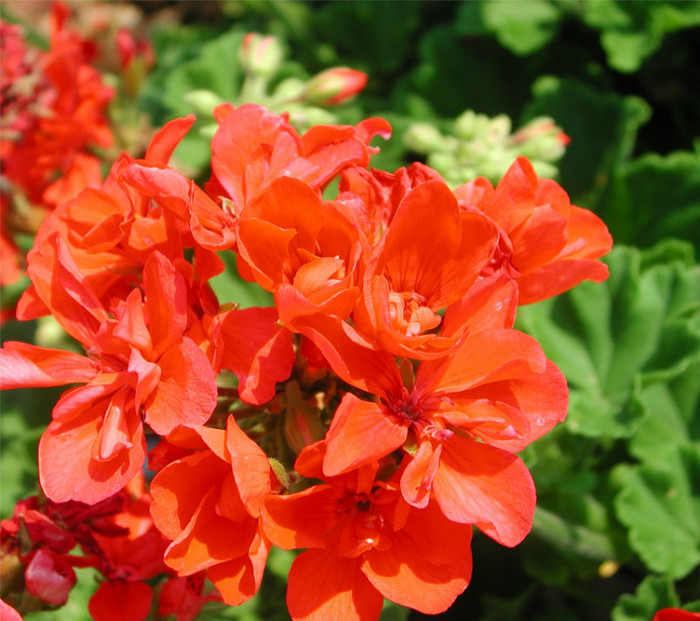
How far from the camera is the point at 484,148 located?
1.92 meters

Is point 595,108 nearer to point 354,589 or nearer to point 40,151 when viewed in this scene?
point 40,151

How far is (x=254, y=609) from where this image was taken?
1897 mm

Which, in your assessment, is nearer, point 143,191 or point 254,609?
point 143,191

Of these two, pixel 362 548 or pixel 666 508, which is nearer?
pixel 362 548

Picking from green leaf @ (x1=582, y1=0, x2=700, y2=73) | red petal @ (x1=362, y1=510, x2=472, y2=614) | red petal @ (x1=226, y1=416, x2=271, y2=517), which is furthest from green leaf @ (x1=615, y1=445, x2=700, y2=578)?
green leaf @ (x1=582, y1=0, x2=700, y2=73)

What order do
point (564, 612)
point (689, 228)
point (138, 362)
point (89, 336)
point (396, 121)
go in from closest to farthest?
point (138, 362) → point (89, 336) → point (564, 612) → point (689, 228) → point (396, 121)

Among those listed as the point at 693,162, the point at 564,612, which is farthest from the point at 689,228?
the point at 564,612

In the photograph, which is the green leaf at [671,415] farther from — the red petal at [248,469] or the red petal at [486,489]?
the red petal at [248,469]

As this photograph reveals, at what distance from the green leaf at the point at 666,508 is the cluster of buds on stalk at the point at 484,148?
2.32ft

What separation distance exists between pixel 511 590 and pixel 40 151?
1.68m

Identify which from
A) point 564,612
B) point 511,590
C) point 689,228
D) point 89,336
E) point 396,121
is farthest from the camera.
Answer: point 396,121

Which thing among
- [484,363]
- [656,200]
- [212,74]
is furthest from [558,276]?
[212,74]

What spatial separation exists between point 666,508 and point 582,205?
898mm

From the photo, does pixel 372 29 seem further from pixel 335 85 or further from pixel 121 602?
pixel 121 602
